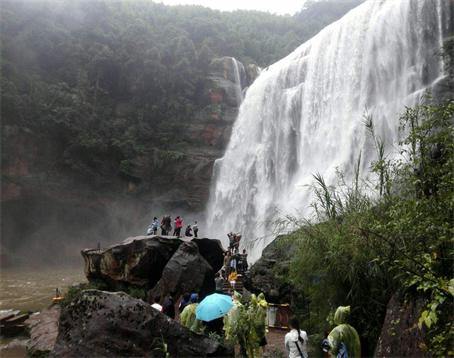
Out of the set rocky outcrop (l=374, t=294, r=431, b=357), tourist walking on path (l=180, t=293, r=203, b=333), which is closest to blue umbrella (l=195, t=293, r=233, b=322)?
Answer: tourist walking on path (l=180, t=293, r=203, b=333)

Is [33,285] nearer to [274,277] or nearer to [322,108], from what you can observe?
[274,277]

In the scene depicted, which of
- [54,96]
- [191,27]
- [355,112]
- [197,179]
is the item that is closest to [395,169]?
[355,112]

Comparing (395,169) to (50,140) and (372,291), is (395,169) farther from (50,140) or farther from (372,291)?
(50,140)

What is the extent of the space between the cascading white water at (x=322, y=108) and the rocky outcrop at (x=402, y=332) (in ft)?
32.0

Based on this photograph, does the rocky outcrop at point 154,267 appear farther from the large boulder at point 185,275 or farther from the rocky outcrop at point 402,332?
the rocky outcrop at point 402,332

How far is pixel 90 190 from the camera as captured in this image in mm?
35219

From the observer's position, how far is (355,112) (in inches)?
899

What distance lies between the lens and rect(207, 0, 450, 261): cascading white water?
20828 millimetres

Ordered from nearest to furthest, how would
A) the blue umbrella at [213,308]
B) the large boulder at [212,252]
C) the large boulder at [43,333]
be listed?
the blue umbrella at [213,308], the large boulder at [43,333], the large boulder at [212,252]

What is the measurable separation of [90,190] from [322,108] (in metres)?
20.5

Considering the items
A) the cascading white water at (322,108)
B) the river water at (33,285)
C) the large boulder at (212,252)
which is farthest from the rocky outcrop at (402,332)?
the river water at (33,285)

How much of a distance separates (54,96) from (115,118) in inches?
213

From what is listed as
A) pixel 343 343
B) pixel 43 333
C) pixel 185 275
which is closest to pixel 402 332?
pixel 343 343

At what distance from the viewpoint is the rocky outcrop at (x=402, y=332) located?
518 centimetres
